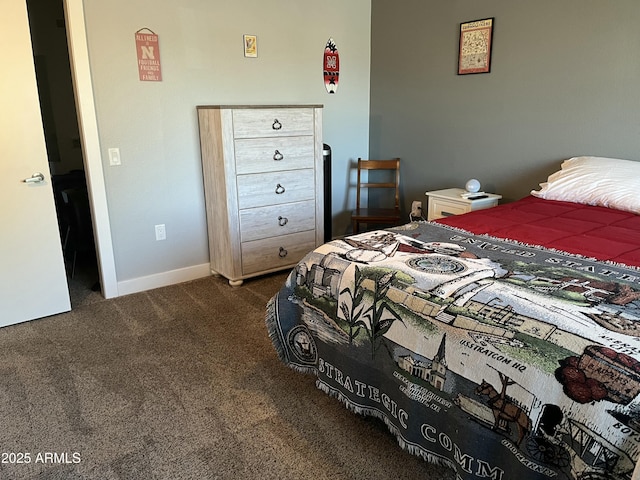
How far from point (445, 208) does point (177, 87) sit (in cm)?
210

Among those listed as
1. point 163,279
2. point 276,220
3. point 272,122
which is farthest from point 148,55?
point 163,279

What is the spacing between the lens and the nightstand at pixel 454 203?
128 inches

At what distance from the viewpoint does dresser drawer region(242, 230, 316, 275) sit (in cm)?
345

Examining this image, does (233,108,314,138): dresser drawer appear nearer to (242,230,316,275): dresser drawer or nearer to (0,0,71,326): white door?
(242,230,316,275): dresser drawer

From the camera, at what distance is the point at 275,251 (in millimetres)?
3574

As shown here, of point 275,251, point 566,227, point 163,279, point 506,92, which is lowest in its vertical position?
point 163,279

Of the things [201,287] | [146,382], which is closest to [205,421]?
[146,382]

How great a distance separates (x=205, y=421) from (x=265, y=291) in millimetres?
1430

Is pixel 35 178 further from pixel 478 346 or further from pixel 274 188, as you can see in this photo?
pixel 478 346

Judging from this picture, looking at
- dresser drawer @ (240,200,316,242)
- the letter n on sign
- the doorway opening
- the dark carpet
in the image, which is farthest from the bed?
the doorway opening

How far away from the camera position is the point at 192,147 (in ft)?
11.3

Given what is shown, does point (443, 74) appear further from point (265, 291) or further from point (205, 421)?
point (205, 421)

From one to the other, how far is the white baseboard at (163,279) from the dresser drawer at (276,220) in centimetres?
55

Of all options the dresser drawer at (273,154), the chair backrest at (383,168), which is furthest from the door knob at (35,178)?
the chair backrest at (383,168)
